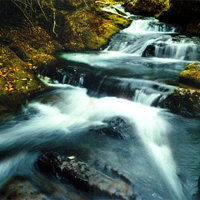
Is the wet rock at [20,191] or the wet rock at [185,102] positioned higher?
the wet rock at [185,102]

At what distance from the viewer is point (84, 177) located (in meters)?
3.51

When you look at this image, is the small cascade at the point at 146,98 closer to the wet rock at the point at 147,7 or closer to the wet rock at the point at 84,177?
the wet rock at the point at 84,177

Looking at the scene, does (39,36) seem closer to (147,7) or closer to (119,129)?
(119,129)

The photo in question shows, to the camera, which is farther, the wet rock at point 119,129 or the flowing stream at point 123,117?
the wet rock at point 119,129

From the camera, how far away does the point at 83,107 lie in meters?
6.89

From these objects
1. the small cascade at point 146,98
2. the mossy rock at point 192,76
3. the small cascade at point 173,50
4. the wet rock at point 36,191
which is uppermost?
the small cascade at point 173,50

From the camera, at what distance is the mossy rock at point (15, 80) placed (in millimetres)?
6680

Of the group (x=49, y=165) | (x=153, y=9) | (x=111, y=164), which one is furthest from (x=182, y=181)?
(x=153, y=9)

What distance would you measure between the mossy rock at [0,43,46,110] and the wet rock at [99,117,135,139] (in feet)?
10.4

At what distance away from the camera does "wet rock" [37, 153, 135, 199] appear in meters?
3.33

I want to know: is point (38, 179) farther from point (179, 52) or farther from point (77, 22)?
point (77, 22)

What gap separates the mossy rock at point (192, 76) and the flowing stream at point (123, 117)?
0.33 metres

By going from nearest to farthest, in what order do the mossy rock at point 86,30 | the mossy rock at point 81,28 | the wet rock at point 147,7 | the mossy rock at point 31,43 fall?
the mossy rock at point 31,43, the mossy rock at point 81,28, the mossy rock at point 86,30, the wet rock at point 147,7

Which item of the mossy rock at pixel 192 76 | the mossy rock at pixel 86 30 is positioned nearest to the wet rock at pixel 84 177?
the mossy rock at pixel 192 76
